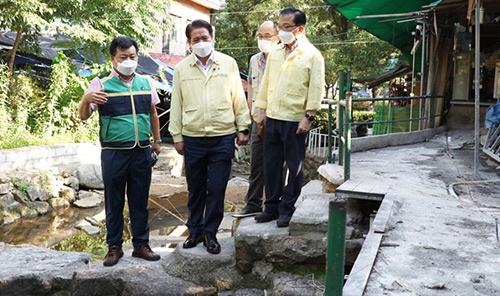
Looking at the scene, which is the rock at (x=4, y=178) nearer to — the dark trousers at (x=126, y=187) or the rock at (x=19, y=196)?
the rock at (x=19, y=196)

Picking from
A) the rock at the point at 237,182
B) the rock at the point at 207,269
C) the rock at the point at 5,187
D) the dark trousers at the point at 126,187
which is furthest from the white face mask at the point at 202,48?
the rock at the point at 237,182

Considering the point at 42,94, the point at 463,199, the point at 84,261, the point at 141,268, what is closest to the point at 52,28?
the point at 42,94

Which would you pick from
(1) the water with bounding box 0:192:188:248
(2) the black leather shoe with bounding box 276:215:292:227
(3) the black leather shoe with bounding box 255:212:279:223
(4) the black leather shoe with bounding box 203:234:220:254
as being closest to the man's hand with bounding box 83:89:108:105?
(4) the black leather shoe with bounding box 203:234:220:254

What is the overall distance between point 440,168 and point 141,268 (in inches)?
175

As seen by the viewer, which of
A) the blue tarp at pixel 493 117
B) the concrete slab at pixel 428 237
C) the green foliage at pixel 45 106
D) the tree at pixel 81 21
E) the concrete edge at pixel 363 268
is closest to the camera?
the concrete edge at pixel 363 268

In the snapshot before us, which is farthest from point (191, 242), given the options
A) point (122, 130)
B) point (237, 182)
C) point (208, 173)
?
point (237, 182)

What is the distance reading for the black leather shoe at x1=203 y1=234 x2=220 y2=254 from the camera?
4285mm

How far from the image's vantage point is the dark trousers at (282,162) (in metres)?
4.14

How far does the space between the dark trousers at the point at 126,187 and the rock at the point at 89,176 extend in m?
7.24

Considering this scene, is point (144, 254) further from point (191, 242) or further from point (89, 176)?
point (89, 176)

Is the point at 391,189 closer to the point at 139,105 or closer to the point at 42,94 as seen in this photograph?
the point at 139,105

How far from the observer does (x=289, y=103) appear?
162 inches

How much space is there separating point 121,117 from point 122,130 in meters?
0.11

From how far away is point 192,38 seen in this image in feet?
13.6
